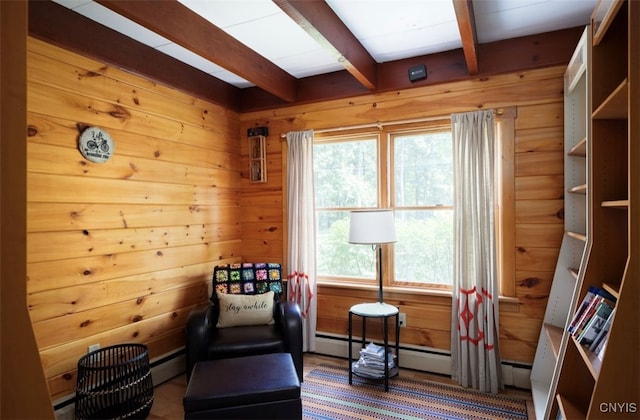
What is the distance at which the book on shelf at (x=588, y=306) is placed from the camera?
5.06 ft

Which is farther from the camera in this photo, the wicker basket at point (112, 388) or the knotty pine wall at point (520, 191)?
the knotty pine wall at point (520, 191)

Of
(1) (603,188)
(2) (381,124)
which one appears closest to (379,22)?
(2) (381,124)

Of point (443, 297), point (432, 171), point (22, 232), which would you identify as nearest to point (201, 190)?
point (432, 171)

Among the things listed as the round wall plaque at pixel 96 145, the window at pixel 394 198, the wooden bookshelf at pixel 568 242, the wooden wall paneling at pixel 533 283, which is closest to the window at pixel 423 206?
the window at pixel 394 198

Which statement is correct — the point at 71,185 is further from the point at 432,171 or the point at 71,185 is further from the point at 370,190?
the point at 432,171

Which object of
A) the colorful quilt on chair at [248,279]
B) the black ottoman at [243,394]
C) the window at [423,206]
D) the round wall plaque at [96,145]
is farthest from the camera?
the colorful quilt on chair at [248,279]

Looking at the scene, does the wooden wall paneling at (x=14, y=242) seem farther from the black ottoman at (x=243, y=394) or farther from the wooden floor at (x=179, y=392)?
the wooden floor at (x=179, y=392)

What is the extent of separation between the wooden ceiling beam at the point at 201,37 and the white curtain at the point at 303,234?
0.58 metres

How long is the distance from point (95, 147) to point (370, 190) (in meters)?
2.18

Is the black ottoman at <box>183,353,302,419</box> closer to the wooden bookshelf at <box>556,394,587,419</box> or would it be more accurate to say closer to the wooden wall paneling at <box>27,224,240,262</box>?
the wooden wall paneling at <box>27,224,240,262</box>

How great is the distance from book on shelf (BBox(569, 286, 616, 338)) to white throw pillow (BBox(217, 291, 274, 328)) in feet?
6.71

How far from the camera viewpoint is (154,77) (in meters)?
2.84

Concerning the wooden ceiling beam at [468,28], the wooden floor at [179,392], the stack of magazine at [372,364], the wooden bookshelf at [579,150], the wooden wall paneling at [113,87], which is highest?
the wooden ceiling beam at [468,28]

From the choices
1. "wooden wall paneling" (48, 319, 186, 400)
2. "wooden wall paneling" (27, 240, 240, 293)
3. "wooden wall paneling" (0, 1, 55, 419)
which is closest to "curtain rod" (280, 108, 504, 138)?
"wooden wall paneling" (27, 240, 240, 293)
